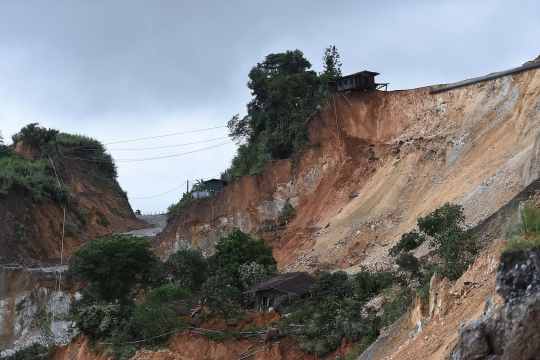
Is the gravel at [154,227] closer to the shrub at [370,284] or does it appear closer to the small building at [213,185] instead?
the small building at [213,185]

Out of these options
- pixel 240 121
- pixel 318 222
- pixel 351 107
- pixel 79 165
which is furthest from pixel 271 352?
pixel 79 165

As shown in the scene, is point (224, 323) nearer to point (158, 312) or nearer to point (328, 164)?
point (158, 312)

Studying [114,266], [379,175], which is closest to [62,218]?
[114,266]

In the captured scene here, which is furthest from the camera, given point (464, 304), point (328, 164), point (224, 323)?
point (328, 164)

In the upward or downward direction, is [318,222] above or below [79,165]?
below

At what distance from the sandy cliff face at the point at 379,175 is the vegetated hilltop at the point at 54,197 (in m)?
7.57

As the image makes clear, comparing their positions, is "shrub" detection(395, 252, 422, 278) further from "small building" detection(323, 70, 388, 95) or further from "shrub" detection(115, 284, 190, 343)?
"small building" detection(323, 70, 388, 95)

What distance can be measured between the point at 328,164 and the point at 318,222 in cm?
472

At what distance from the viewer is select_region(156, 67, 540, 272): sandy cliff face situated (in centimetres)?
3575

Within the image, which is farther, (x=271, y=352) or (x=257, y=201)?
(x=257, y=201)

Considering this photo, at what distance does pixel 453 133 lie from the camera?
137 feet

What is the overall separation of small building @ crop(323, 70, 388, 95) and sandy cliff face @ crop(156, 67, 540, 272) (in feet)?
1.96

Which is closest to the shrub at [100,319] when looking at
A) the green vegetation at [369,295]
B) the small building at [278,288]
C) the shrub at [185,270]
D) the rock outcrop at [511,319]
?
the shrub at [185,270]

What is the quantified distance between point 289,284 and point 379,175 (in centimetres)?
Answer: 1432
